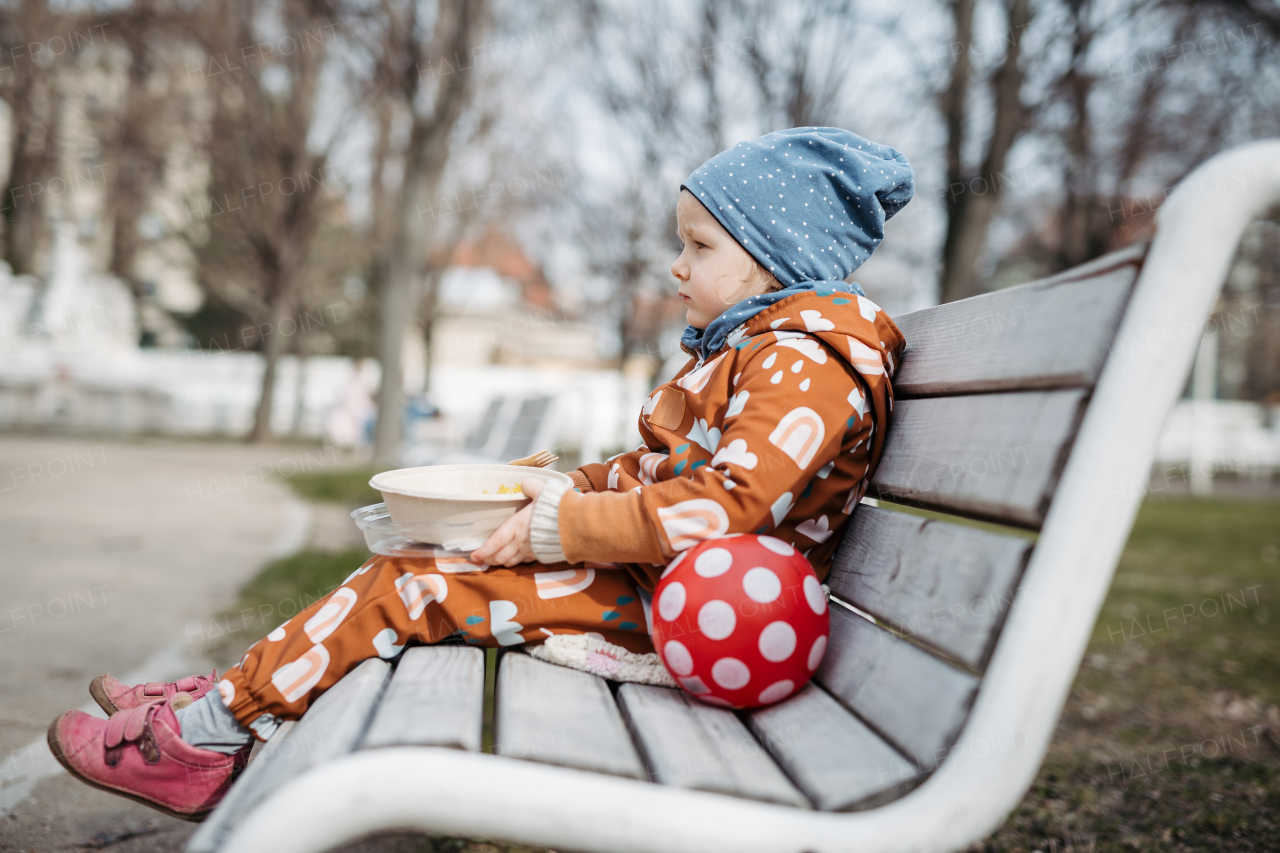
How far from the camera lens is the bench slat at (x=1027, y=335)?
3.49 ft

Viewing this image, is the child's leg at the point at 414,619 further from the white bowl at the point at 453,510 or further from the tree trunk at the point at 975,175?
the tree trunk at the point at 975,175

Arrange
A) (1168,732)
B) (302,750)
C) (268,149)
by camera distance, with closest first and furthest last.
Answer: (302,750) < (1168,732) < (268,149)

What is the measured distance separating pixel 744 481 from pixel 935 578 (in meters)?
0.31

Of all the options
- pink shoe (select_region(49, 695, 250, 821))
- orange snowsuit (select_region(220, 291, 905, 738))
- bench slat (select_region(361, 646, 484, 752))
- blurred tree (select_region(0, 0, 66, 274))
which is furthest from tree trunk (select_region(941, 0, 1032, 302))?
blurred tree (select_region(0, 0, 66, 274))

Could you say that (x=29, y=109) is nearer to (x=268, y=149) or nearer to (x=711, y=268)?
(x=268, y=149)

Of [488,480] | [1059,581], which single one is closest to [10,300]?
[488,480]

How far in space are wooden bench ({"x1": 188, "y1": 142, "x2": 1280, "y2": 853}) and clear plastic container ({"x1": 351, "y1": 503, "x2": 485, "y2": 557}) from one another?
30 cm

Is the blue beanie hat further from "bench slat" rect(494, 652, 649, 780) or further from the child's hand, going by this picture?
"bench slat" rect(494, 652, 649, 780)

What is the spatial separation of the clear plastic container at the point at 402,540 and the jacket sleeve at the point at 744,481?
0.19 meters

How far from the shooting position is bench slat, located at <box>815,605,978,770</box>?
3.45 feet

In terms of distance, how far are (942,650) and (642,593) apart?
58 centimetres

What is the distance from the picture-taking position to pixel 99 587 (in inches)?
169

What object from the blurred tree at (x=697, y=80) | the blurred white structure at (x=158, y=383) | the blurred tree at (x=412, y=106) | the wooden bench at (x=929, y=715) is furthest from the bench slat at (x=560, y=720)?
the blurred white structure at (x=158, y=383)

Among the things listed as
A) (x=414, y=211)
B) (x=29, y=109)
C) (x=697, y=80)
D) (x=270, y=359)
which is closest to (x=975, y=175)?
(x=697, y=80)
